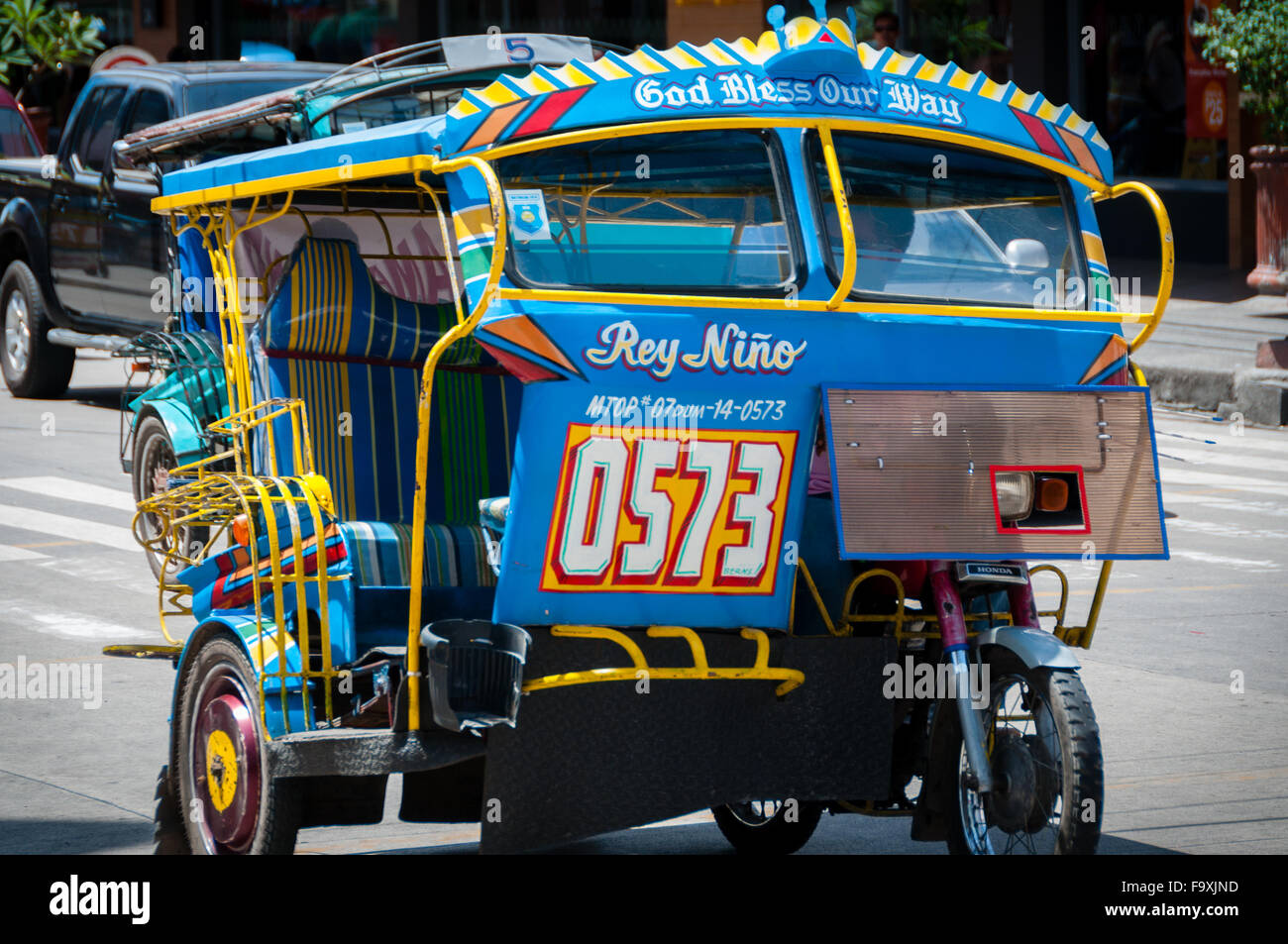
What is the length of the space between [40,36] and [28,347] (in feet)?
44.2

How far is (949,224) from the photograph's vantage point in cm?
548

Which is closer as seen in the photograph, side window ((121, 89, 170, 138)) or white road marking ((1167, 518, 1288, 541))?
white road marking ((1167, 518, 1288, 541))

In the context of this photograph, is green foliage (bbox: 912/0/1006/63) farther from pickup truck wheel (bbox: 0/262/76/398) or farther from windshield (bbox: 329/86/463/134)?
windshield (bbox: 329/86/463/134)

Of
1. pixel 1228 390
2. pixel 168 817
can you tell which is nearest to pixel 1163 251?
pixel 168 817

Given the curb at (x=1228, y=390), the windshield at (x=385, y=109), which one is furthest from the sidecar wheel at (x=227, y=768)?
the curb at (x=1228, y=390)

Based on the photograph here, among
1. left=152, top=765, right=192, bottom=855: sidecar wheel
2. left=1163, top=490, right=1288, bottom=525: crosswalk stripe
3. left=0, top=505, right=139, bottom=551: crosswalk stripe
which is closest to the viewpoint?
left=152, top=765, right=192, bottom=855: sidecar wheel

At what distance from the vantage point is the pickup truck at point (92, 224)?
45.9 ft

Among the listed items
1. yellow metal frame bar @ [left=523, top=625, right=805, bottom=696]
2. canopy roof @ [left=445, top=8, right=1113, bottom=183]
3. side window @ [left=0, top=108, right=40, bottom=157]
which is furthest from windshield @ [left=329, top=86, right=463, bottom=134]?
side window @ [left=0, top=108, right=40, bottom=157]

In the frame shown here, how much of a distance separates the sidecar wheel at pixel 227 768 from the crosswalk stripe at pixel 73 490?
6215 mm

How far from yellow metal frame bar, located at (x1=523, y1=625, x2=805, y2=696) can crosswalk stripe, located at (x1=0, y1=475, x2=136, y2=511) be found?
732 centimetres

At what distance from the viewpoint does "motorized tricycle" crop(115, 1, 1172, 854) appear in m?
4.87

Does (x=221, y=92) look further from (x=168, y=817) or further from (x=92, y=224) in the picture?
(x=168, y=817)

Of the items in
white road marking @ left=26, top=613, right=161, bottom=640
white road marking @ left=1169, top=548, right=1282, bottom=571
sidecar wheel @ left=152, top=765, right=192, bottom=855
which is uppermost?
white road marking @ left=1169, top=548, right=1282, bottom=571

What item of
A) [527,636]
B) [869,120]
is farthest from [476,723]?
[869,120]
